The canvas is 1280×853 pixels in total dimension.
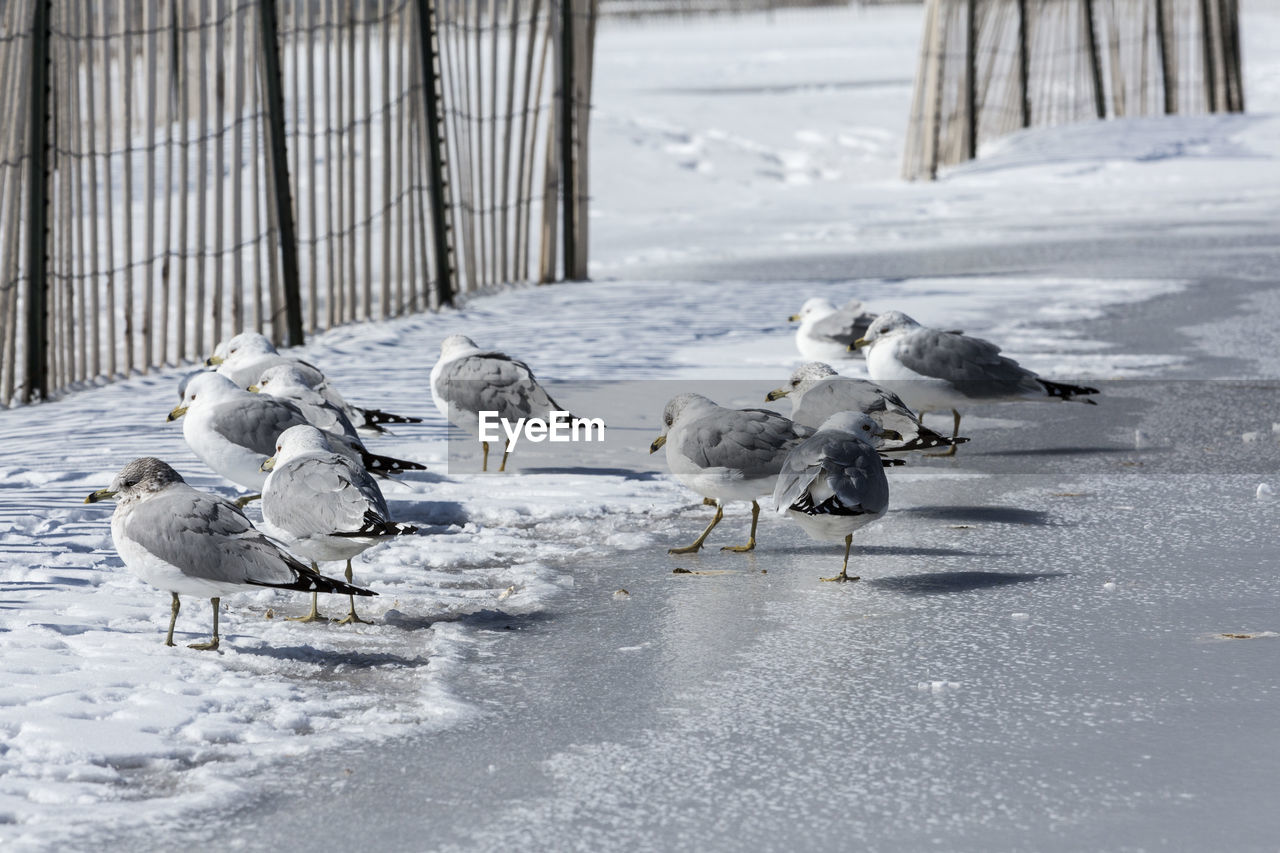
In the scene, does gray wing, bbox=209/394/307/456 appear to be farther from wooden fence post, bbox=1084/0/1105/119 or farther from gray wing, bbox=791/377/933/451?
wooden fence post, bbox=1084/0/1105/119

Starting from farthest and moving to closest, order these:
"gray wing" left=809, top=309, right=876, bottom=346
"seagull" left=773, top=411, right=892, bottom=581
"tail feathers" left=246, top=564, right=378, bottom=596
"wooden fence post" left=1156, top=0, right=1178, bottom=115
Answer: "wooden fence post" left=1156, top=0, right=1178, bottom=115, "gray wing" left=809, top=309, right=876, bottom=346, "seagull" left=773, top=411, right=892, bottom=581, "tail feathers" left=246, top=564, right=378, bottom=596

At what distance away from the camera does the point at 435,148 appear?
9.91m

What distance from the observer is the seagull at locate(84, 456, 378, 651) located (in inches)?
141

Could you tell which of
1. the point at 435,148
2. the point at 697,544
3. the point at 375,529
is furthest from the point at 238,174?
the point at 375,529

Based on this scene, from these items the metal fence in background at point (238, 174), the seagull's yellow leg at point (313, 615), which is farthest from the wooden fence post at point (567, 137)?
the seagull's yellow leg at point (313, 615)

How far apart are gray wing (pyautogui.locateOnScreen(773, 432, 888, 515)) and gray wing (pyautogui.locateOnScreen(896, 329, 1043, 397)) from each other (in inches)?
56.3

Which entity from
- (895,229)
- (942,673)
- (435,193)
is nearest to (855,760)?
(942,673)

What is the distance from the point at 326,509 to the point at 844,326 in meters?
3.47

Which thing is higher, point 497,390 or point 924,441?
point 497,390

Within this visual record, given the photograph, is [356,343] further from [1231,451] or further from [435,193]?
[1231,451]

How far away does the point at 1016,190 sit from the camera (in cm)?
1633

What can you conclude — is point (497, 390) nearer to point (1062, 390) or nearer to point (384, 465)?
point (384, 465)

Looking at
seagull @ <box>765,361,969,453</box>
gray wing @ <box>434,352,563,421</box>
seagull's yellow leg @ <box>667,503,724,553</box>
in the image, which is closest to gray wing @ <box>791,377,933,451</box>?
seagull @ <box>765,361,969,453</box>

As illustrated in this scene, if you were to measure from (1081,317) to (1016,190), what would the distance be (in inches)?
302
